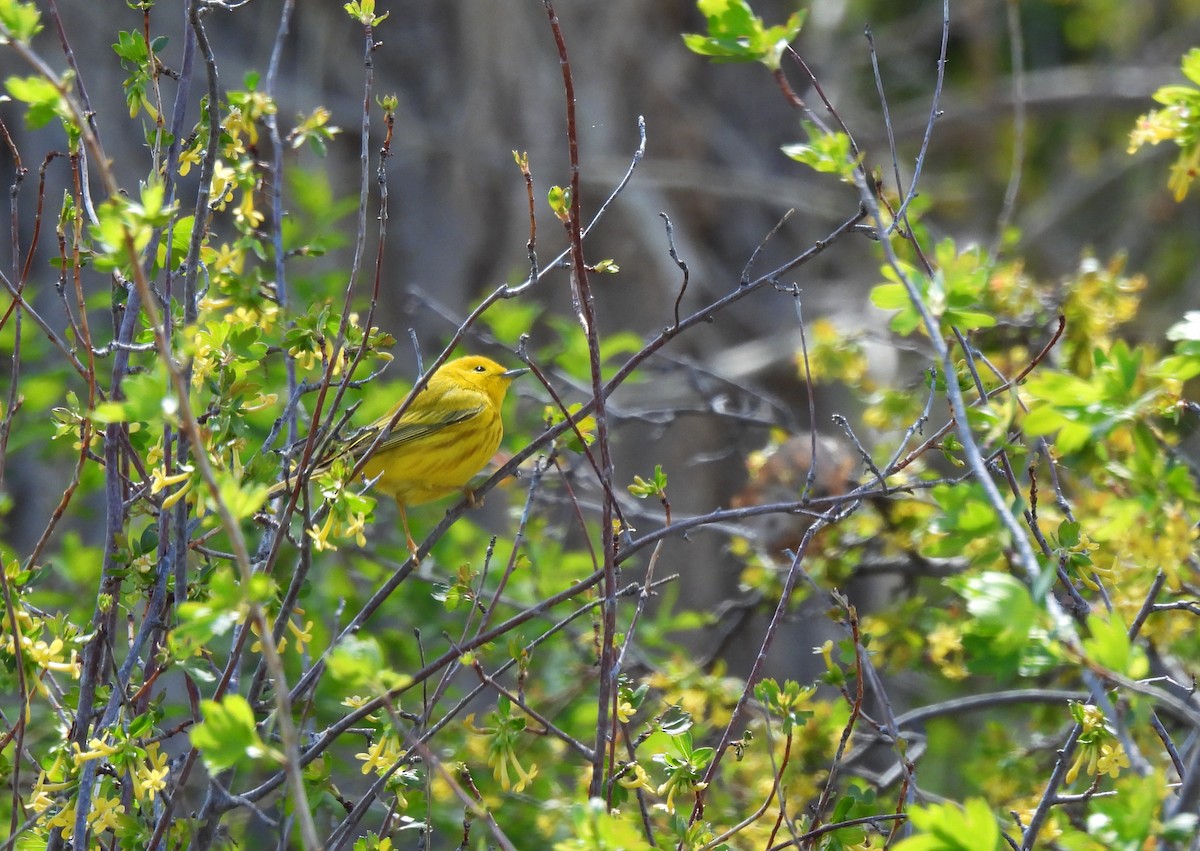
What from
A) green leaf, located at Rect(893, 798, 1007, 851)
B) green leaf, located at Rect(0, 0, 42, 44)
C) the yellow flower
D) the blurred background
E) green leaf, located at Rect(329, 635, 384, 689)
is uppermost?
green leaf, located at Rect(0, 0, 42, 44)

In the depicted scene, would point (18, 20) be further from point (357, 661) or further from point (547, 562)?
point (547, 562)

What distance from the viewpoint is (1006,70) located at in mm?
11531

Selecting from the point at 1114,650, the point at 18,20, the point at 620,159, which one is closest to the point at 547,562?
the point at 18,20

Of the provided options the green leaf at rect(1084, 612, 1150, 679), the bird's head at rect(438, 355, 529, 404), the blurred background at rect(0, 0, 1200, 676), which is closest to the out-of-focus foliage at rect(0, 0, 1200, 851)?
the green leaf at rect(1084, 612, 1150, 679)

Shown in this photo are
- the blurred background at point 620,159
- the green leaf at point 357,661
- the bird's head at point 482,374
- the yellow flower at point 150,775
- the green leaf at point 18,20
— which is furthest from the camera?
the blurred background at point 620,159

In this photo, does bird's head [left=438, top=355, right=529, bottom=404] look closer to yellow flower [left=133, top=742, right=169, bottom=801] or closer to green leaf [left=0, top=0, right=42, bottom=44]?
yellow flower [left=133, top=742, right=169, bottom=801]

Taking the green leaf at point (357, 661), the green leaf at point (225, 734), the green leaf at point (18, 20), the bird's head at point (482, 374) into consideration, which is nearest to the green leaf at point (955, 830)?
Result: the green leaf at point (357, 661)

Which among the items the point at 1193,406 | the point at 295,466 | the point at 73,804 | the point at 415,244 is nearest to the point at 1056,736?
the point at 1193,406

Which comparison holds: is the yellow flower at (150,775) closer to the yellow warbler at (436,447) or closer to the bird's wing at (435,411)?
the yellow warbler at (436,447)

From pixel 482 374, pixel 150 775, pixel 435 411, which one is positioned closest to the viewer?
pixel 150 775

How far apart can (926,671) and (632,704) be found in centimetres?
206

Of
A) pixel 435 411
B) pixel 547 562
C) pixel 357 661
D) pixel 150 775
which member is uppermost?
pixel 357 661

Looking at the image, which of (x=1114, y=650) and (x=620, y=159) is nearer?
(x=1114, y=650)

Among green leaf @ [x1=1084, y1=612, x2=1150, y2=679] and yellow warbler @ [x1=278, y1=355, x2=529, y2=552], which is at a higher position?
green leaf @ [x1=1084, y1=612, x2=1150, y2=679]
